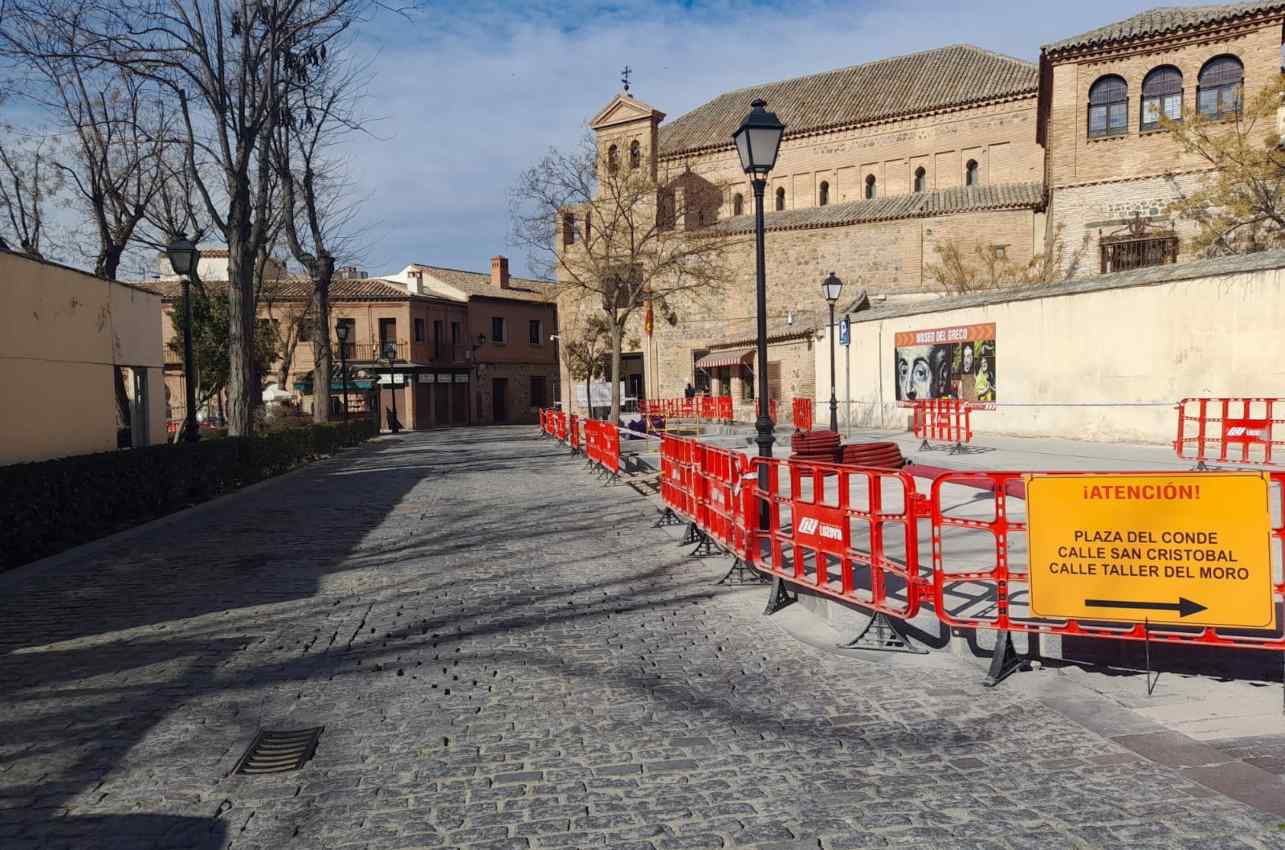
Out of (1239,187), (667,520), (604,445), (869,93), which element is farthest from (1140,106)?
(667,520)

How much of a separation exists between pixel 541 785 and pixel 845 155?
152 ft

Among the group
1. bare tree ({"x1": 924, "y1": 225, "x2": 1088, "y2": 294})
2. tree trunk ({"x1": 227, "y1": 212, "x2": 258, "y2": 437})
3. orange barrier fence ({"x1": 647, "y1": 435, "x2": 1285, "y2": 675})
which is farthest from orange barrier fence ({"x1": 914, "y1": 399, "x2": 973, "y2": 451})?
tree trunk ({"x1": 227, "y1": 212, "x2": 258, "y2": 437})

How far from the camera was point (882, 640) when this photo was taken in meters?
5.97

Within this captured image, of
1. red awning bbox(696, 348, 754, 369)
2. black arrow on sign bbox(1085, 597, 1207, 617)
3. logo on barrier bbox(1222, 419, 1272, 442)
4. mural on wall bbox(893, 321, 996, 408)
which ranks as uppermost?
red awning bbox(696, 348, 754, 369)

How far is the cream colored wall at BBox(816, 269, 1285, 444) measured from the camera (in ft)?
56.0

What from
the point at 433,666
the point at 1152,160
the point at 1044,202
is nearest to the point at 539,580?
the point at 433,666

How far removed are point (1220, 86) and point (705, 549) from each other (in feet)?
96.4

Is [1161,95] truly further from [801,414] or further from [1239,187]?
[801,414]

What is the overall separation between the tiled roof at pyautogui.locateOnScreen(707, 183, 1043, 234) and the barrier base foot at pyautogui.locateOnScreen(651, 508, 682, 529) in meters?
27.7

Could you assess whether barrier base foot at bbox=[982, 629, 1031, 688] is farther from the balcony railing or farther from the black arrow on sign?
the balcony railing

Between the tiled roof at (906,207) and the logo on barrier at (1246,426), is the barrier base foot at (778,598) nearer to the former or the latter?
the logo on barrier at (1246,426)

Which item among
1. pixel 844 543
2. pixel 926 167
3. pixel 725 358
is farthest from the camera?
pixel 926 167

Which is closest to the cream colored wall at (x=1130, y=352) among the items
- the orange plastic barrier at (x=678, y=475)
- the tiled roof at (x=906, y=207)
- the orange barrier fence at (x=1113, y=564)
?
the orange plastic barrier at (x=678, y=475)

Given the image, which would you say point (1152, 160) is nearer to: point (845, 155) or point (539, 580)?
point (845, 155)
